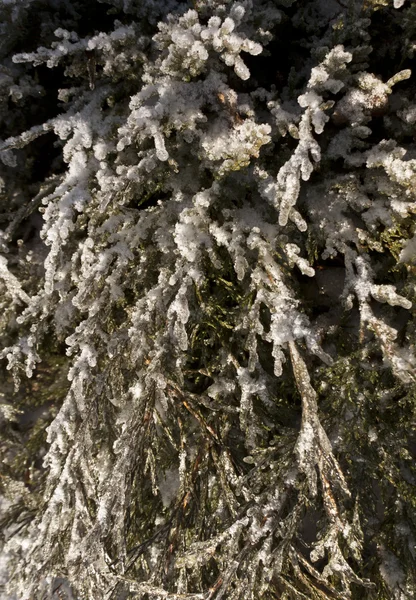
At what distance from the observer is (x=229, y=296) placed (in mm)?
2164

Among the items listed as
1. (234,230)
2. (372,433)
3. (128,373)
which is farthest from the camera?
(128,373)

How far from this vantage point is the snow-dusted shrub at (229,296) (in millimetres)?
1692

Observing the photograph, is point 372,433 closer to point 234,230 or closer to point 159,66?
point 234,230

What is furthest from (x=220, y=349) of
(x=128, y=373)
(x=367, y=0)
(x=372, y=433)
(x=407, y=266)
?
(x=367, y=0)

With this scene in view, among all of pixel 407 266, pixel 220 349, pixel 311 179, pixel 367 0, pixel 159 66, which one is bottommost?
pixel 220 349

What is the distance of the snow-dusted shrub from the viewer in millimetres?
1692

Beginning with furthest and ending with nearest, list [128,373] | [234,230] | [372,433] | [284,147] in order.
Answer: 1. [128,373]
2. [284,147]
3. [234,230]
4. [372,433]

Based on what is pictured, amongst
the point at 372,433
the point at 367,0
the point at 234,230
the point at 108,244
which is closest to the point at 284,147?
the point at 234,230

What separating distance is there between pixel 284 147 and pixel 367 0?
2.04 feet

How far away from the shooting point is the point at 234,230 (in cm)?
192

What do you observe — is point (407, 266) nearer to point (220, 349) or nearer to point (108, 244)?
point (220, 349)

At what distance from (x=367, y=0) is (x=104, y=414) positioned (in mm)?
2029

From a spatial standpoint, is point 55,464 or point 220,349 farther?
point 220,349

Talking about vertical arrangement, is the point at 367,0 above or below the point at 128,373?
above
